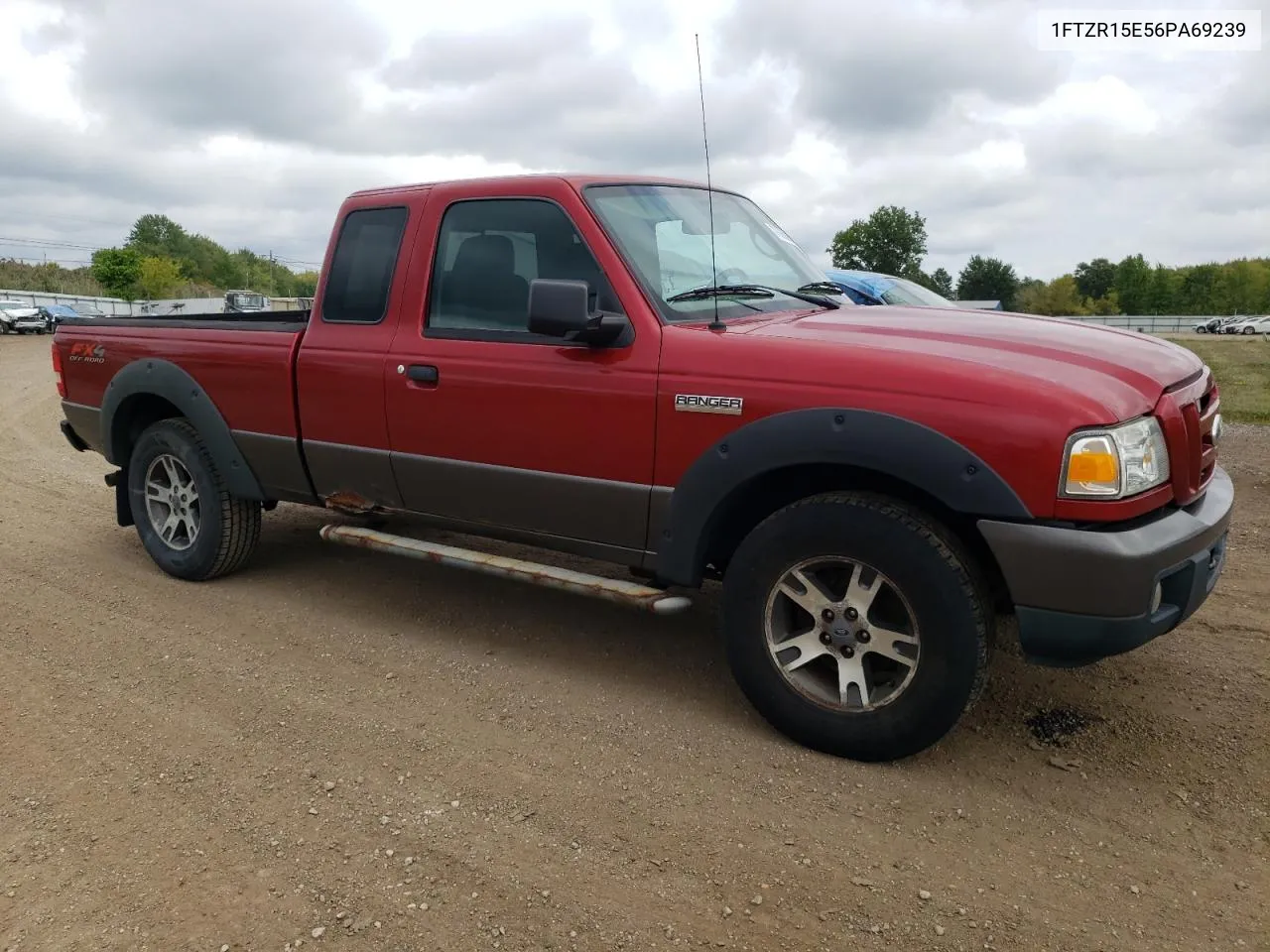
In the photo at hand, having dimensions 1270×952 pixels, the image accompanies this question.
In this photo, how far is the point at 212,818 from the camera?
3100 millimetres

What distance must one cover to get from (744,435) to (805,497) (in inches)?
13.7

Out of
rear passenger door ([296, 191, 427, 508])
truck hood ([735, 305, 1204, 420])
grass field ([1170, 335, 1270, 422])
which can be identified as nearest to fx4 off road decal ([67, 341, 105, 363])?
rear passenger door ([296, 191, 427, 508])

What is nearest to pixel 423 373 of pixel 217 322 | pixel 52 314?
pixel 217 322

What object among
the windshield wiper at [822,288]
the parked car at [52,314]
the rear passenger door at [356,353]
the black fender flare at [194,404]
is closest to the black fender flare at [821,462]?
the windshield wiper at [822,288]

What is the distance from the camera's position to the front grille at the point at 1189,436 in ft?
10.2

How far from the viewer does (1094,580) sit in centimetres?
292

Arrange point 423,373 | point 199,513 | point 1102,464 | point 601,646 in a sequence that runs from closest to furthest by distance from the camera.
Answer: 1. point 1102,464
2. point 423,373
3. point 601,646
4. point 199,513

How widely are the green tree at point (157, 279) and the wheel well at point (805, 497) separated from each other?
91.5 metres

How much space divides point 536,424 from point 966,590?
1.75 m

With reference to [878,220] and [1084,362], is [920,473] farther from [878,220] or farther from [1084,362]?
[878,220]

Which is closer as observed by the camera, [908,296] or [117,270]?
[908,296]

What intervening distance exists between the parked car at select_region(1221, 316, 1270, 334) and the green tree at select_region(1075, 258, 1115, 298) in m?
47.9

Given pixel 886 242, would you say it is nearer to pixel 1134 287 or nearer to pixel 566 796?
pixel 1134 287

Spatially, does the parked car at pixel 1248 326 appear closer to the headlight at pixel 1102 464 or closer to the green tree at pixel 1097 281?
the green tree at pixel 1097 281
